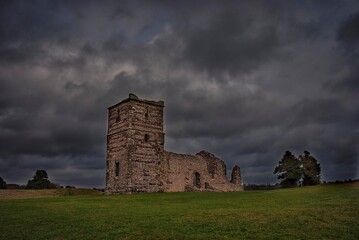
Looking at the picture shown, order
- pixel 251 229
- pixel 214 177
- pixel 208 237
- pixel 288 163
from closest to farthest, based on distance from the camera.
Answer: pixel 208 237
pixel 251 229
pixel 214 177
pixel 288 163

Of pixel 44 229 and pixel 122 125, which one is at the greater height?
pixel 122 125

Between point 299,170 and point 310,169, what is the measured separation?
149 centimetres

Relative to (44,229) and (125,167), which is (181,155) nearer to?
(125,167)

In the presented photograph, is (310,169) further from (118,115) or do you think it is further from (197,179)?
(118,115)

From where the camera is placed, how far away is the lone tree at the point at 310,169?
151 feet

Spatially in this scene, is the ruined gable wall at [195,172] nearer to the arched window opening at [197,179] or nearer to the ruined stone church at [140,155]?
the ruined stone church at [140,155]

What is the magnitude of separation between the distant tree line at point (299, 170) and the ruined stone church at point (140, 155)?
13473mm

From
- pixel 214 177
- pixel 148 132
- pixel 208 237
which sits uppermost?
pixel 148 132

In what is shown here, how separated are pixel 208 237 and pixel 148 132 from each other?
25.2m

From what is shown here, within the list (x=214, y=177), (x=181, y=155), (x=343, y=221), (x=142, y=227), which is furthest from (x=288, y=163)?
(x=142, y=227)

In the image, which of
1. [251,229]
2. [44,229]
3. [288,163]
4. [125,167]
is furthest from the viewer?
[288,163]

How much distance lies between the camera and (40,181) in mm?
52250

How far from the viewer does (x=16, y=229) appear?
43.9ft

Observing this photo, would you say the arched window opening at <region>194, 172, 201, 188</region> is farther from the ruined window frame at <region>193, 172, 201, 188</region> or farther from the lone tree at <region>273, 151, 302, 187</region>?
the lone tree at <region>273, 151, 302, 187</region>
